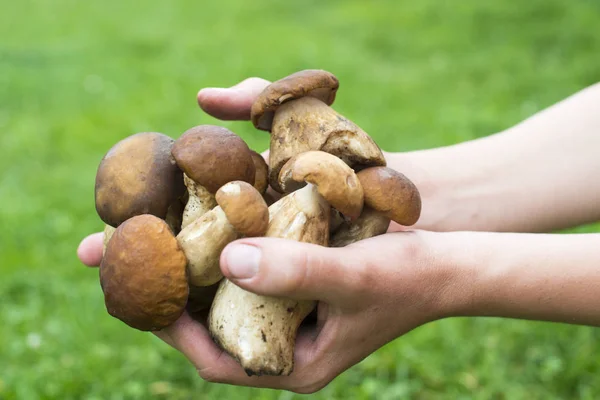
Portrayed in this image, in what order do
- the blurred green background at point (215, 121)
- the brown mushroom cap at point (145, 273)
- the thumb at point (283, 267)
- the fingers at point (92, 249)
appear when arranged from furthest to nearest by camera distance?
the blurred green background at point (215, 121) < the fingers at point (92, 249) < the brown mushroom cap at point (145, 273) < the thumb at point (283, 267)

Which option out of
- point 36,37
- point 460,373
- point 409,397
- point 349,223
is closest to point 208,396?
point 409,397

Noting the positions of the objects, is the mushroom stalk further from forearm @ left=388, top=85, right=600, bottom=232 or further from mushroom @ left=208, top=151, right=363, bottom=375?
forearm @ left=388, top=85, right=600, bottom=232

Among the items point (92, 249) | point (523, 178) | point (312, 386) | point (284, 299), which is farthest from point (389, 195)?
point (92, 249)

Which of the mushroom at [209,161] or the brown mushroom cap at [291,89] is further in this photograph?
the brown mushroom cap at [291,89]

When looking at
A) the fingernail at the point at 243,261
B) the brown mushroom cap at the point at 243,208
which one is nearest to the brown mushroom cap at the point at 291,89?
the brown mushroom cap at the point at 243,208

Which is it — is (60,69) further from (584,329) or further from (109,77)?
(584,329)

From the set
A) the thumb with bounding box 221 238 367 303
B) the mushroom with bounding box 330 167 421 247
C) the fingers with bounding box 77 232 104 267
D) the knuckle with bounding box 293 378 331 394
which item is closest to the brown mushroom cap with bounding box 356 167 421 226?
the mushroom with bounding box 330 167 421 247

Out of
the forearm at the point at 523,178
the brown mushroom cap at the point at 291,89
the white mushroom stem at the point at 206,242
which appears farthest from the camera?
the forearm at the point at 523,178

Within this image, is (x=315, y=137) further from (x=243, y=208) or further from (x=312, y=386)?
(x=312, y=386)

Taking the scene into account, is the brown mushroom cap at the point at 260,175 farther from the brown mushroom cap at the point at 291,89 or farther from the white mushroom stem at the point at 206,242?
the white mushroom stem at the point at 206,242

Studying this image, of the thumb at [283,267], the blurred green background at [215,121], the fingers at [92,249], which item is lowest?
the blurred green background at [215,121]
